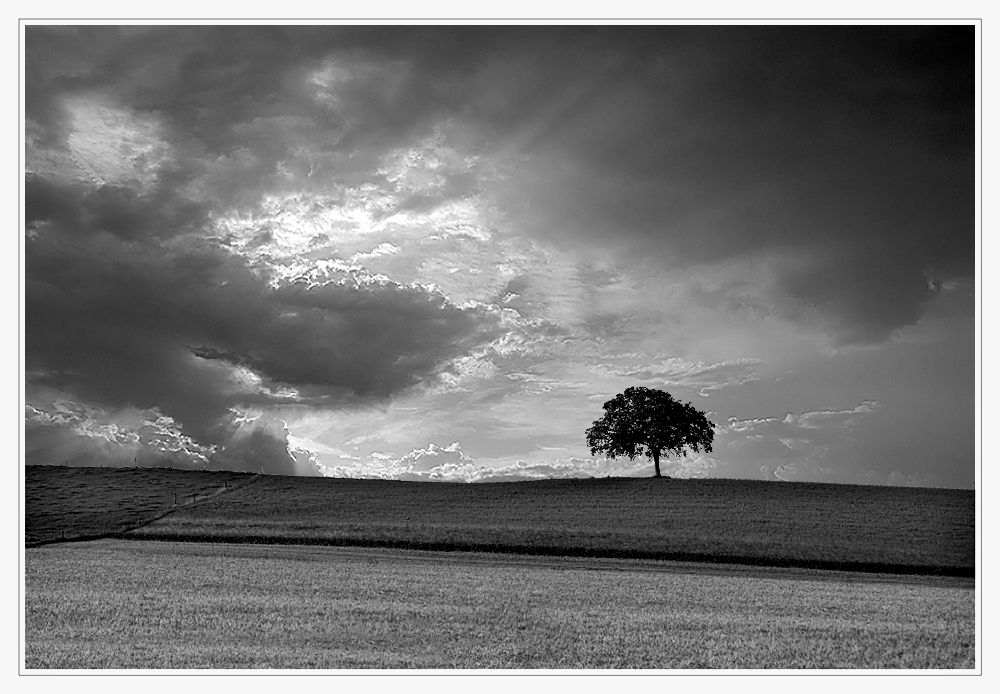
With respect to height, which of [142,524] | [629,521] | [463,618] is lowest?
[629,521]

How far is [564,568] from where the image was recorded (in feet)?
91.2

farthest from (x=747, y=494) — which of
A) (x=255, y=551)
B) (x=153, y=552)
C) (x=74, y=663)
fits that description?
(x=74, y=663)

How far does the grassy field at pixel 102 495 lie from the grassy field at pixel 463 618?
43.2 ft

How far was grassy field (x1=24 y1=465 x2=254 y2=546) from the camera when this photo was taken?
37.9m

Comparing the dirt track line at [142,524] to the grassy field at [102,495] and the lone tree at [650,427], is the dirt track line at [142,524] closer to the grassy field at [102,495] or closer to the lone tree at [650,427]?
the grassy field at [102,495]

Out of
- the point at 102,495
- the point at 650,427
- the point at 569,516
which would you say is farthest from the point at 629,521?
the point at 102,495

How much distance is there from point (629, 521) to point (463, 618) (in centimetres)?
2557

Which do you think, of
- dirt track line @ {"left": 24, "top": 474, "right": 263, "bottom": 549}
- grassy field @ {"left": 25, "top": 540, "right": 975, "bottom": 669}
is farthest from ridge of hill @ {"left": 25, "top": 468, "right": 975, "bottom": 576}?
grassy field @ {"left": 25, "top": 540, "right": 975, "bottom": 669}

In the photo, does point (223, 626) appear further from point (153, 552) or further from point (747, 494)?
point (747, 494)

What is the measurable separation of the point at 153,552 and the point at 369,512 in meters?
15.0

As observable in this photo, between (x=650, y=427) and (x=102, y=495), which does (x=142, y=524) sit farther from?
(x=650, y=427)

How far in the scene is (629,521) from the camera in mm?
40281

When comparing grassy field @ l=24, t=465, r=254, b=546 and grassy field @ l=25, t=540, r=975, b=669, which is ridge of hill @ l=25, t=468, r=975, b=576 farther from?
grassy field @ l=25, t=540, r=975, b=669

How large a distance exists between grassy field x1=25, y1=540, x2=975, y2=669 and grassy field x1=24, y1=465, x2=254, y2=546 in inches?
518
